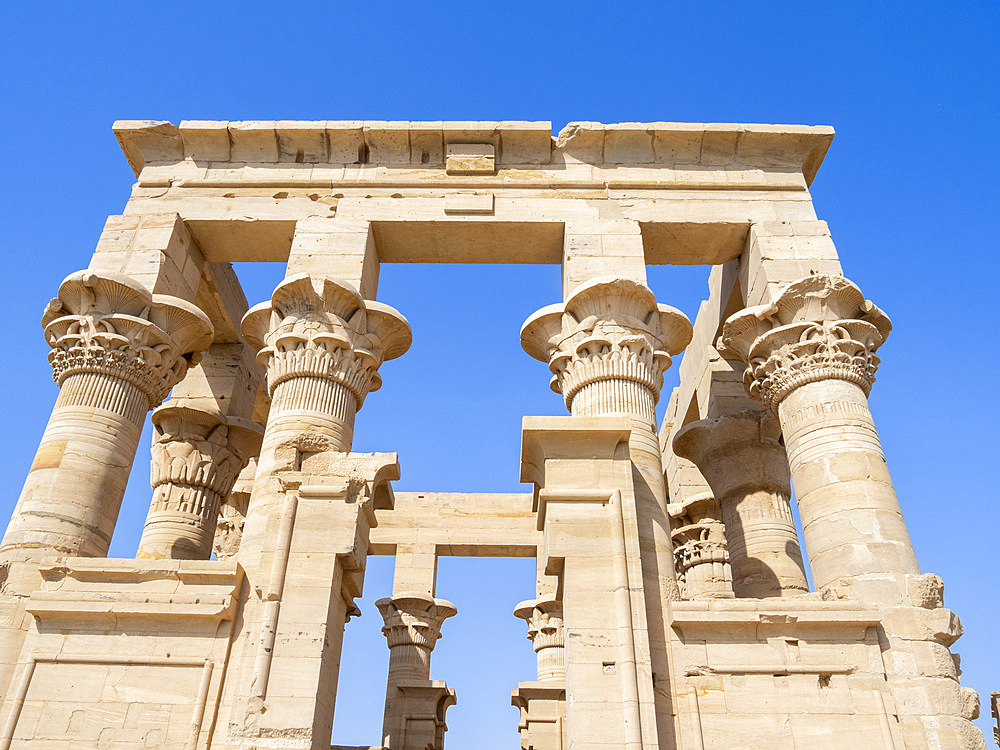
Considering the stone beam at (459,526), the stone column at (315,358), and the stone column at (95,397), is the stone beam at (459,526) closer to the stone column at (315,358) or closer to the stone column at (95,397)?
the stone column at (315,358)

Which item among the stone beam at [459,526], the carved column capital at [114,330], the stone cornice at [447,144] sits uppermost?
the stone cornice at [447,144]

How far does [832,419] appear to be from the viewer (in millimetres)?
10180

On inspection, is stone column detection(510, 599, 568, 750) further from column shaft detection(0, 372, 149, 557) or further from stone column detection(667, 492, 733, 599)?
column shaft detection(0, 372, 149, 557)

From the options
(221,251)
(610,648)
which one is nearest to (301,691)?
(610,648)

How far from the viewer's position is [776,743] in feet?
25.9

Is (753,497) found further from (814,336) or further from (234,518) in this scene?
(234,518)

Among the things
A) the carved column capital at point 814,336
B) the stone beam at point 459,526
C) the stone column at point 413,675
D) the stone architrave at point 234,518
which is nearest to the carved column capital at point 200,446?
the stone architrave at point 234,518

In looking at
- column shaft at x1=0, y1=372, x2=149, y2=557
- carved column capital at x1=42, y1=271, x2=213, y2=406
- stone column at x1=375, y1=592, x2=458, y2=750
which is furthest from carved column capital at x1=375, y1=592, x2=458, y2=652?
column shaft at x1=0, y1=372, x2=149, y2=557

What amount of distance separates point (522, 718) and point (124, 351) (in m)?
11.9

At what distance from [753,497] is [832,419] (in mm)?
3621

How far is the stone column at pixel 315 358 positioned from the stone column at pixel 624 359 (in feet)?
7.12

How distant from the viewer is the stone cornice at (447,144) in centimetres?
1332

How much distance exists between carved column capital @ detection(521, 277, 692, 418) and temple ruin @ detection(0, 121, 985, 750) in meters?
0.05

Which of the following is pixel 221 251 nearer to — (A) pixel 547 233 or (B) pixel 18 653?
(A) pixel 547 233
